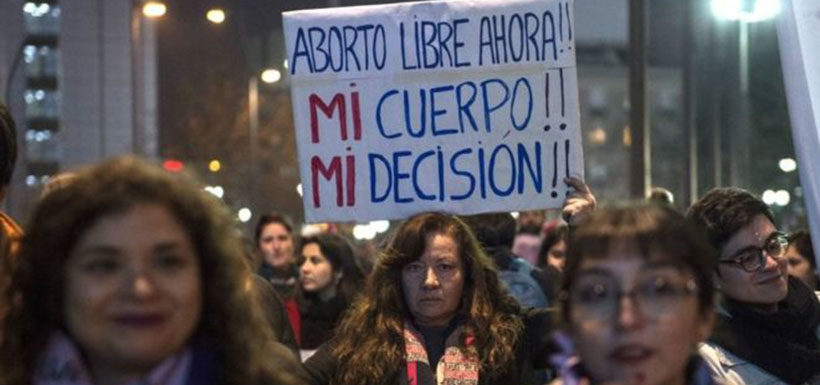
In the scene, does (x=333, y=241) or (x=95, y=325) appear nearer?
(x=95, y=325)

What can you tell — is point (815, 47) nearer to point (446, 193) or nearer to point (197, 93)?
point (446, 193)

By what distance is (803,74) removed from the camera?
5.86 meters

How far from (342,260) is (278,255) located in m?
1.37

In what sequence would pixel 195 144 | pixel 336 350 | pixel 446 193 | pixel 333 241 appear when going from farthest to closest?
pixel 195 144 < pixel 333 241 < pixel 446 193 < pixel 336 350

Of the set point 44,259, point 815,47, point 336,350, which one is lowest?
point 336,350

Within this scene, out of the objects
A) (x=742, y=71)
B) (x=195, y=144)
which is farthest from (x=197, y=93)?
(x=742, y=71)

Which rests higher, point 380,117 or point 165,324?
point 380,117

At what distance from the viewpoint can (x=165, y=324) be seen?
129 inches

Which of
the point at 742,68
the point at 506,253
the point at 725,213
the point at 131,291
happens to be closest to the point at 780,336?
the point at 725,213

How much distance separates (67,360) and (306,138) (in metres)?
3.17

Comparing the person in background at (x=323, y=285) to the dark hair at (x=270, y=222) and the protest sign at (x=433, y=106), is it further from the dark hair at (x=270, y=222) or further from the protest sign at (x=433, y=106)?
the protest sign at (x=433, y=106)

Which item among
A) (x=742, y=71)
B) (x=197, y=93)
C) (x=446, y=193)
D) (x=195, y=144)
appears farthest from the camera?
(x=195, y=144)

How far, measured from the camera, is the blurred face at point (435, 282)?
593 cm

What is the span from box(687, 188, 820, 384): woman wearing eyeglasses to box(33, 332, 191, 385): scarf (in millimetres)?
2079
